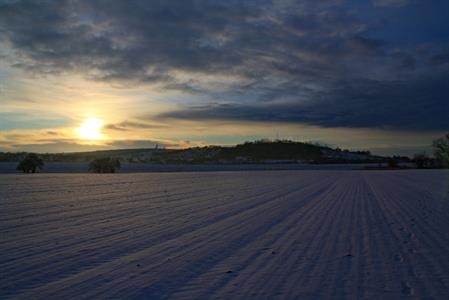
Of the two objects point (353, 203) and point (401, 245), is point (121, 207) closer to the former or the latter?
point (353, 203)

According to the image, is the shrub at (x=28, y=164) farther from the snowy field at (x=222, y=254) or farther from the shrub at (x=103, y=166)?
the snowy field at (x=222, y=254)

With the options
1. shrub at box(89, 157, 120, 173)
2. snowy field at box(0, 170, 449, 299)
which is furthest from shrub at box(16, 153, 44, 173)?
snowy field at box(0, 170, 449, 299)

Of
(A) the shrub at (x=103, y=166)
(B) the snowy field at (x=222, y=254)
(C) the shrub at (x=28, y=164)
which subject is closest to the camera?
(B) the snowy field at (x=222, y=254)

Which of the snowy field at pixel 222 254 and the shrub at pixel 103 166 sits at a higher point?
the shrub at pixel 103 166

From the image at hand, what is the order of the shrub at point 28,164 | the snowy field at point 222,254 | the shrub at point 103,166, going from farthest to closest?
1. the shrub at point 103,166
2. the shrub at point 28,164
3. the snowy field at point 222,254

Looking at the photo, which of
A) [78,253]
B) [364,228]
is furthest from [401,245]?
[78,253]

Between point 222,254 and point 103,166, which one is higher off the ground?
point 103,166

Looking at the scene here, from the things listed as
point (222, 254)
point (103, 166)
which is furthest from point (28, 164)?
point (222, 254)

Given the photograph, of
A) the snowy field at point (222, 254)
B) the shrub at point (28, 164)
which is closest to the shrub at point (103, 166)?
the shrub at point (28, 164)

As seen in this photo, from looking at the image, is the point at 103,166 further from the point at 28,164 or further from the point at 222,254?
the point at 222,254

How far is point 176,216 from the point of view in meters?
13.3

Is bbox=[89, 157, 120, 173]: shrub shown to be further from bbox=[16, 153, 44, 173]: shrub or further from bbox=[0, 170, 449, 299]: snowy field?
bbox=[0, 170, 449, 299]: snowy field

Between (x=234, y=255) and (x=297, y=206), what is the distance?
338 inches

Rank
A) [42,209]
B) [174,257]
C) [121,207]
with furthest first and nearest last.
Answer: [121,207] < [42,209] < [174,257]
